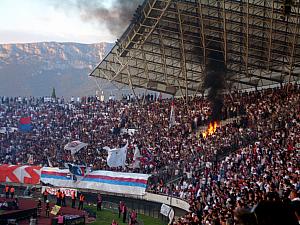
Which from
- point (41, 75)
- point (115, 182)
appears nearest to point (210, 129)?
point (115, 182)

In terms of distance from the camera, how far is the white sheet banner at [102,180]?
94.0 ft

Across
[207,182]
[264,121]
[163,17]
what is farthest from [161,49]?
[207,182]

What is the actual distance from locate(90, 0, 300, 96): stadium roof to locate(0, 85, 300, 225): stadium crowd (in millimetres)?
1944

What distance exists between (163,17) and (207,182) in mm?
13017

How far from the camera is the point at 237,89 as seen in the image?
40.3 metres

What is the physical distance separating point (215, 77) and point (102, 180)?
41.9 ft

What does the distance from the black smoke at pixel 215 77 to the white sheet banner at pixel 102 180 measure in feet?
31.8

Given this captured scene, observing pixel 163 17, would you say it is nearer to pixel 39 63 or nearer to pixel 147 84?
pixel 147 84

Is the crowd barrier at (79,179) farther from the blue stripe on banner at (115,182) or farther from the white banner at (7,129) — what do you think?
the white banner at (7,129)

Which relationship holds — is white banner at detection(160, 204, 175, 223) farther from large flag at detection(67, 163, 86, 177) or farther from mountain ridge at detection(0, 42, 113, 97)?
mountain ridge at detection(0, 42, 113, 97)

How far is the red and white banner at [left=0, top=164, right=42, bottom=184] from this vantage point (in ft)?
110

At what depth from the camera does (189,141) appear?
1278 inches

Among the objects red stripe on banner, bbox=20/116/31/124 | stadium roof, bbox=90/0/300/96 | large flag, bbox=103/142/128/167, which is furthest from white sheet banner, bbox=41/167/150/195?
red stripe on banner, bbox=20/116/31/124

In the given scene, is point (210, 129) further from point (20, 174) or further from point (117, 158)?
point (20, 174)
